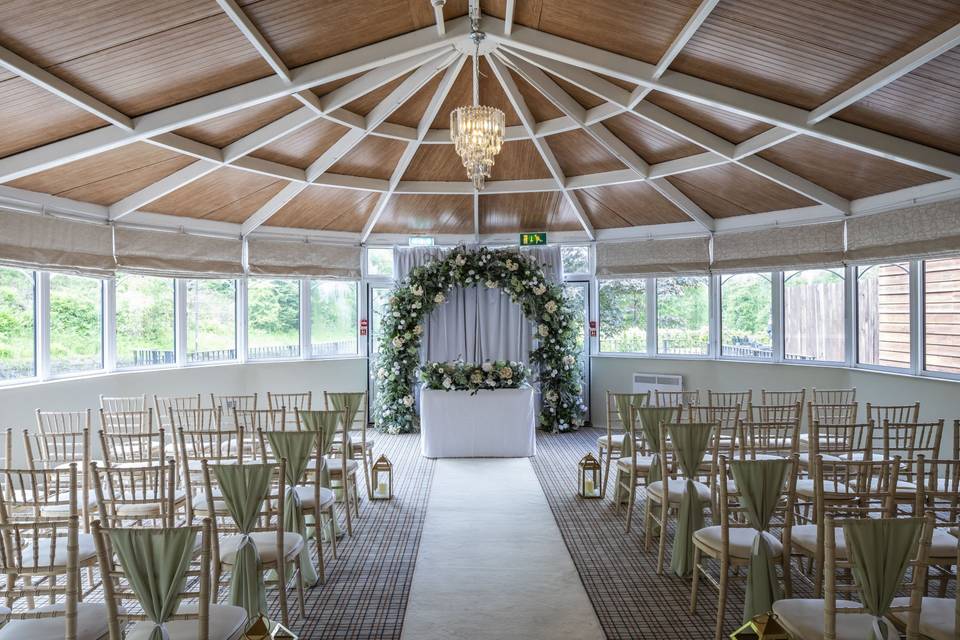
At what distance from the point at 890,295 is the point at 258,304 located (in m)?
8.95

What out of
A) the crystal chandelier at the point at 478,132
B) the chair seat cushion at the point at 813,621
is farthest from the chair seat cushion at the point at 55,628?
the crystal chandelier at the point at 478,132

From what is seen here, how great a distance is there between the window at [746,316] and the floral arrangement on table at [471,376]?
3.69 m

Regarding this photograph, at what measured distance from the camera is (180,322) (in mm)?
9117

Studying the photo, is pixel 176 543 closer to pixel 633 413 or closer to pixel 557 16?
pixel 633 413

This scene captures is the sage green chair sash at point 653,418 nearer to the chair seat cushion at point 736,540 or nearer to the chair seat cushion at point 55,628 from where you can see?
A: the chair seat cushion at point 736,540

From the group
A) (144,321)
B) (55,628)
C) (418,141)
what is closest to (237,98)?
(418,141)

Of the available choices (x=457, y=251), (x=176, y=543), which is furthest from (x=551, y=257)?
(x=176, y=543)

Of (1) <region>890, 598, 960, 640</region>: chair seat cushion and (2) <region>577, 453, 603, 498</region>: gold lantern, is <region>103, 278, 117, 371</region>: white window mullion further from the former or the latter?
(1) <region>890, 598, 960, 640</region>: chair seat cushion

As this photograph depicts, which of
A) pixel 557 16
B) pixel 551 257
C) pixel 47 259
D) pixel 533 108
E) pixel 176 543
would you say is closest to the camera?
pixel 176 543

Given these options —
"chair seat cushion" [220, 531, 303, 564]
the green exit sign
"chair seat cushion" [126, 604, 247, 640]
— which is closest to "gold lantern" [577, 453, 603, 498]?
"chair seat cushion" [220, 531, 303, 564]

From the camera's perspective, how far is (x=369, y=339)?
35.9ft

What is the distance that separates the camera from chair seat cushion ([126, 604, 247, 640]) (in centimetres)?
275

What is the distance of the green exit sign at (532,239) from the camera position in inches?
418

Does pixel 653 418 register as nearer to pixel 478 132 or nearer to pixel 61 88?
pixel 478 132
